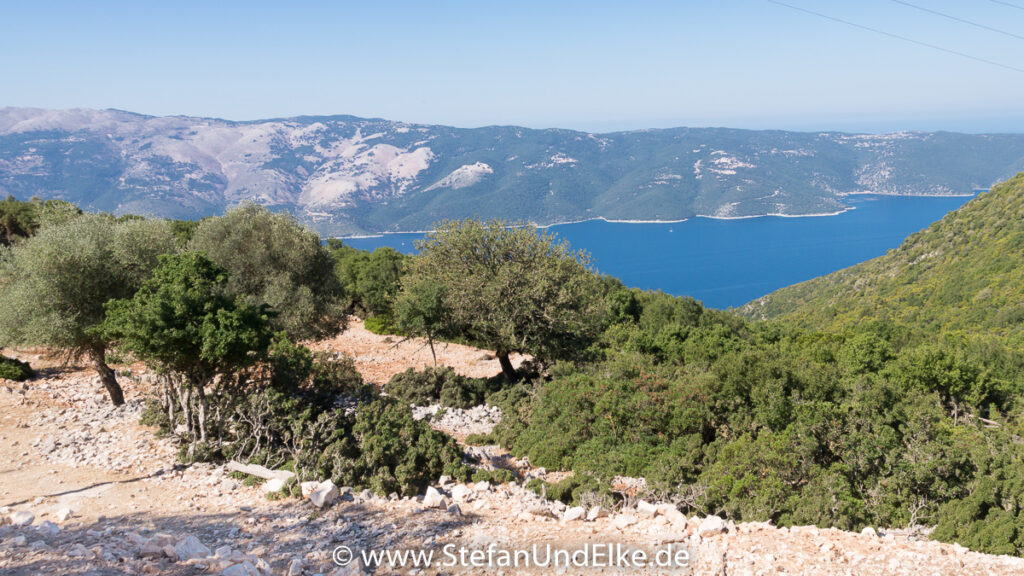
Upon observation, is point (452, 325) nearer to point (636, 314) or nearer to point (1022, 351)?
point (636, 314)

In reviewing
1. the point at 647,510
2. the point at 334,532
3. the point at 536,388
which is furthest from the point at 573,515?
the point at 536,388

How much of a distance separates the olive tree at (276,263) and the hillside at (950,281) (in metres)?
39.2

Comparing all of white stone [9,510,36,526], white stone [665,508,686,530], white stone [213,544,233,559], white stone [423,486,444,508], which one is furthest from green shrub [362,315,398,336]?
white stone [665,508,686,530]

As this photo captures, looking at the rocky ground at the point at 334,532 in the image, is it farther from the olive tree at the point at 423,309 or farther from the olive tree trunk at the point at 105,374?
the olive tree at the point at 423,309

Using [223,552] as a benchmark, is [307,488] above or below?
below

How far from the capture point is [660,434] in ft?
46.9

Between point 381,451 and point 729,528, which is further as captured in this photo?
point 381,451

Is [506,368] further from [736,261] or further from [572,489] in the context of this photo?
[736,261]

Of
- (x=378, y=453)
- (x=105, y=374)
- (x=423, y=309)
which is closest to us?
(x=378, y=453)

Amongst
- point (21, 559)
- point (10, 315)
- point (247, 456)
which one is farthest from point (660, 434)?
point (10, 315)

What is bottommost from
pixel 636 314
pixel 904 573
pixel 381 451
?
pixel 636 314

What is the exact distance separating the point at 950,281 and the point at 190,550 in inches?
2439

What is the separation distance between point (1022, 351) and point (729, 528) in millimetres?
27010

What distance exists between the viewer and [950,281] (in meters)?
50.1
